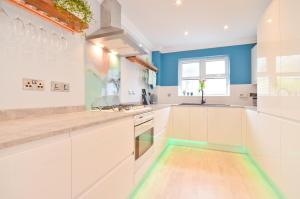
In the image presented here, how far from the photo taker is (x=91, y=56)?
6.15 feet

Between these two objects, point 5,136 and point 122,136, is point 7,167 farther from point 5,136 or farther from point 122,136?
point 122,136

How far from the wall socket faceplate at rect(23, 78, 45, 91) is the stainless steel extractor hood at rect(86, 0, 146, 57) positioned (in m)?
0.76

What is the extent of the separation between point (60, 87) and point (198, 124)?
2.53 m

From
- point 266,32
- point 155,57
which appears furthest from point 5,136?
point 155,57

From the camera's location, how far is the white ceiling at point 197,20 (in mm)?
2178

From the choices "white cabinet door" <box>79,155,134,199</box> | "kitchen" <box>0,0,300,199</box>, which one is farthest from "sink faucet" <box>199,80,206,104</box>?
"white cabinet door" <box>79,155,134,199</box>

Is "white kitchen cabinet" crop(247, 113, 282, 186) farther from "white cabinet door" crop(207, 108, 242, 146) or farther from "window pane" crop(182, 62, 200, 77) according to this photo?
"window pane" crop(182, 62, 200, 77)

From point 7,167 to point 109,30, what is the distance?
154 centimetres

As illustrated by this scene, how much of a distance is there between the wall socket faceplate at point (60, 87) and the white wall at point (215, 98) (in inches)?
111

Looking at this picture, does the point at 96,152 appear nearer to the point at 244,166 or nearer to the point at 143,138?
the point at 143,138

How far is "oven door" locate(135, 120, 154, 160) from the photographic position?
1.70 m

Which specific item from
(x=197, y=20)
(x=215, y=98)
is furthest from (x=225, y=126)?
(x=197, y=20)

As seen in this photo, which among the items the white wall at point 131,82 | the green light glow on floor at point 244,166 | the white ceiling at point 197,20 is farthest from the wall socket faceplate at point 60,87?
the white ceiling at point 197,20

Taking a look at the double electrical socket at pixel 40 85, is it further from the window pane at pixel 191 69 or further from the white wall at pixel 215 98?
the window pane at pixel 191 69
